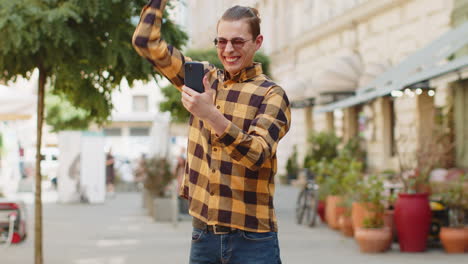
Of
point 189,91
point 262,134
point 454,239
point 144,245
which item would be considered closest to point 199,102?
point 189,91

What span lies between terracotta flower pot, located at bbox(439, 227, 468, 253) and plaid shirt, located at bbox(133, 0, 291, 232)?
762 cm

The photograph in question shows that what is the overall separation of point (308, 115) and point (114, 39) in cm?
2290

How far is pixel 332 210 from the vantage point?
1363 cm

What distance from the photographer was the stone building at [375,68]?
574 inches

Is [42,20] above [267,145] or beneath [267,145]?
above

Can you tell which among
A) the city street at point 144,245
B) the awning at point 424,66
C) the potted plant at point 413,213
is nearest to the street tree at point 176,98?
the city street at point 144,245

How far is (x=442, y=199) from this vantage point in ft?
34.3

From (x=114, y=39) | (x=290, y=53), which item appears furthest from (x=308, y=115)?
(x=114, y=39)

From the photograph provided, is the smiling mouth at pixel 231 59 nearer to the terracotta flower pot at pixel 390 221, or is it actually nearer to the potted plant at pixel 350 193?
the potted plant at pixel 350 193

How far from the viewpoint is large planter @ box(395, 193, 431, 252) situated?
1015 centimetres

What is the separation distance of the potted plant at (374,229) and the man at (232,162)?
753 cm

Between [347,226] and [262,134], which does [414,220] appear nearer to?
[347,226]

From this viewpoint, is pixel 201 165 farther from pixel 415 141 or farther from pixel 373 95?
pixel 415 141

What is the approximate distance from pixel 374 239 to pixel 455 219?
3.54ft
